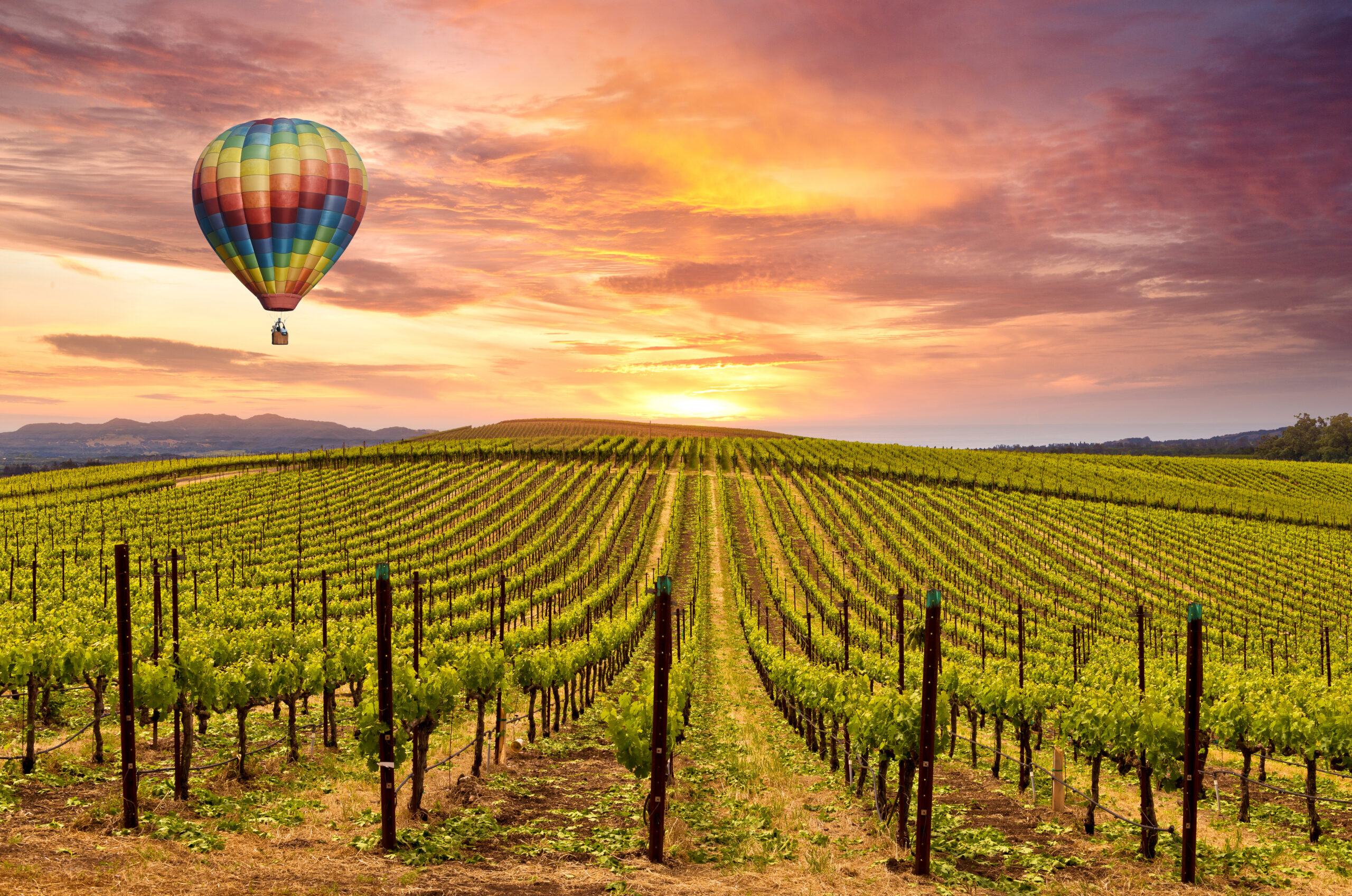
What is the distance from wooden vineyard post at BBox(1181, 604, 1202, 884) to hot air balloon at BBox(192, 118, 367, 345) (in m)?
37.5

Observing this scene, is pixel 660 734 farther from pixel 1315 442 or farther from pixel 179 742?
pixel 1315 442

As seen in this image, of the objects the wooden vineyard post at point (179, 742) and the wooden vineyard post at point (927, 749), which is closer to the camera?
the wooden vineyard post at point (927, 749)

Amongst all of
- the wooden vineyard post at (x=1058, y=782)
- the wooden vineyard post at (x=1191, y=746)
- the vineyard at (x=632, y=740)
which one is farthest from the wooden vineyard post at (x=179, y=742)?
the wooden vineyard post at (x=1191, y=746)

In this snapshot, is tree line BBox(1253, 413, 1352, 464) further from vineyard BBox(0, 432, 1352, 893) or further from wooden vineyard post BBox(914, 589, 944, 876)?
wooden vineyard post BBox(914, 589, 944, 876)

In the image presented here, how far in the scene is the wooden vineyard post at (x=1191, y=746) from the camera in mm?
11250

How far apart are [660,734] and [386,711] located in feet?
14.4

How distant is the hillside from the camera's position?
5241 inches

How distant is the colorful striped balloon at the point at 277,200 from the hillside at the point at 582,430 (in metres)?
87.2

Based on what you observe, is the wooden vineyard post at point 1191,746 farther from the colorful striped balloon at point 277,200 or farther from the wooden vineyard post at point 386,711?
the colorful striped balloon at point 277,200

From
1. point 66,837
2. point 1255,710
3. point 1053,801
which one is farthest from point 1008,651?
point 66,837

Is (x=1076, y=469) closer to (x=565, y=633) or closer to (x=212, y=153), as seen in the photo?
(x=565, y=633)

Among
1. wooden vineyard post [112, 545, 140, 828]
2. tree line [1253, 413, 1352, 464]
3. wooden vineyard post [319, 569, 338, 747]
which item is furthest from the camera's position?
tree line [1253, 413, 1352, 464]

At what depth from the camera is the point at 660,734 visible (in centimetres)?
1211

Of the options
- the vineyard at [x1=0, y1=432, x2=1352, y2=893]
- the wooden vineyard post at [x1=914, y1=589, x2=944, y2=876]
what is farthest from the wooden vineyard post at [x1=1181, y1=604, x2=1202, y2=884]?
the wooden vineyard post at [x1=914, y1=589, x2=944, y2=876]
